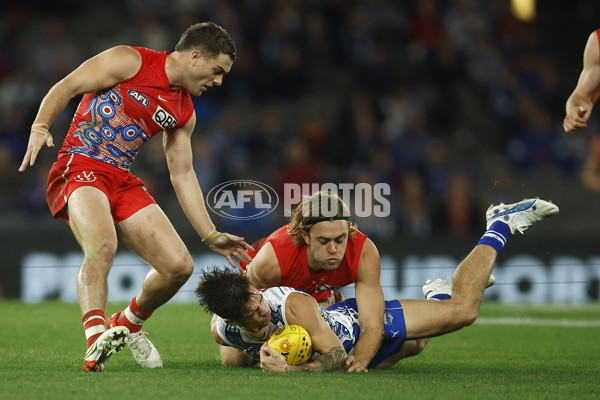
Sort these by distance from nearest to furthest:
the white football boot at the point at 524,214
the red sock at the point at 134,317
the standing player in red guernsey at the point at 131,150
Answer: the standing player in red guernsey at the point at 131,150 < the red sock at the point at 134,317 < the white football boot at the point at 524,214

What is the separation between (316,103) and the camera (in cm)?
1429

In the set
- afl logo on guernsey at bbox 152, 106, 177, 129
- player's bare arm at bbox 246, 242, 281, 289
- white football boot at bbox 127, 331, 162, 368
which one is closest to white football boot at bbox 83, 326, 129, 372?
white football boot at bbox 127, 331, 162, 368

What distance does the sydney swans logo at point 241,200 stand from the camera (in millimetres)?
11219

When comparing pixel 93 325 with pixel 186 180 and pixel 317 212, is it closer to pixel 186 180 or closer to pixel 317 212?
pixel 186 180

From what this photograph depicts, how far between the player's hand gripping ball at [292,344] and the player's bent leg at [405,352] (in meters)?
0.84

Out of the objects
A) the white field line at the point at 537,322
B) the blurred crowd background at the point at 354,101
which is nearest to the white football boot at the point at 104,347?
the white field line at the point at 537,322

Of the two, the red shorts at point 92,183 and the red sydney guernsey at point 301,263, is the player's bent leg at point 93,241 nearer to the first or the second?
the red shorts at point 92,183

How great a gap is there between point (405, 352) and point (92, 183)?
2329mm

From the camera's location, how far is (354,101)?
1357 cm

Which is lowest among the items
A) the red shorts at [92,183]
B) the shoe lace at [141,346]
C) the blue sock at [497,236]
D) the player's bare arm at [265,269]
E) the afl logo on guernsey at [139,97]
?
the shoe lace at [141,346]

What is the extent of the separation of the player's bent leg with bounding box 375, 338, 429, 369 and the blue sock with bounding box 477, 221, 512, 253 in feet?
2.98

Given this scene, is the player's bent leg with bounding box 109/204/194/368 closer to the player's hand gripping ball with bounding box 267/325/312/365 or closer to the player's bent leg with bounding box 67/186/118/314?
the player's bent leg with bounding box 67/186/118/314

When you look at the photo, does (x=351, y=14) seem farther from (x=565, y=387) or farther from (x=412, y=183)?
(x=565, y=387)

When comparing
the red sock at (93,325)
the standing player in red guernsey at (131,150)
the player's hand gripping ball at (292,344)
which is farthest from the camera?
the standing player in red guernsey at (131,150)
